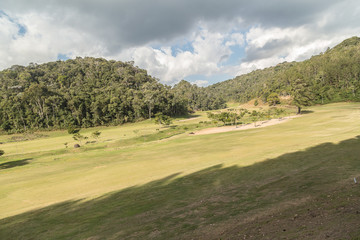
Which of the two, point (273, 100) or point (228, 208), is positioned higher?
point (273, 100)

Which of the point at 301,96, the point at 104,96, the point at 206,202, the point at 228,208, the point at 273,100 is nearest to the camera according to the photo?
the point at 228,208

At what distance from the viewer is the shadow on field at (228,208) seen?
7745 mm

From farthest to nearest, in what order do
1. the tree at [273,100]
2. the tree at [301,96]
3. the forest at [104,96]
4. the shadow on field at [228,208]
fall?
the tree at [273,100] < the forest at [104,96] < the tree at [301,96] < the shadow on field at [228,208]

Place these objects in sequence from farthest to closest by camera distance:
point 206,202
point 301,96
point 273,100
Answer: point 273,100
point 301,96
point 206,202

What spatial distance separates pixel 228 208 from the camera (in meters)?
11.0

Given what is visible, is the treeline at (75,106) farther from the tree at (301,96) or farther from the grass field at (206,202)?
the grass field at (206,202)

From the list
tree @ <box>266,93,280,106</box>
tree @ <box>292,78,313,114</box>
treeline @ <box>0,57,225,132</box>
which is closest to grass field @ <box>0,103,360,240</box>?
tree @ <box>292,78,313,114</box>

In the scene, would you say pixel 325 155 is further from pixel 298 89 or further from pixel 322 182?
pixel 298 89

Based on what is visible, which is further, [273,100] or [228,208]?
[273,100]

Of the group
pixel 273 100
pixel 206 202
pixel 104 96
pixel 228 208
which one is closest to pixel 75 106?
pixel 104 96

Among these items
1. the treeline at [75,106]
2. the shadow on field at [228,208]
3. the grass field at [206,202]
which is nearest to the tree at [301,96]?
the grass field at [206,202]

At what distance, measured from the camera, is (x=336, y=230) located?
6.26m

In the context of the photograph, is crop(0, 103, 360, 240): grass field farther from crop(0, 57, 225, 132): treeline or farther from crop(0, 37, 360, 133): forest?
crop(0, 57, 225, 132): treeline

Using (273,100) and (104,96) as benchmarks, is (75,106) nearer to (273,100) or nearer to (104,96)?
(104,96)
